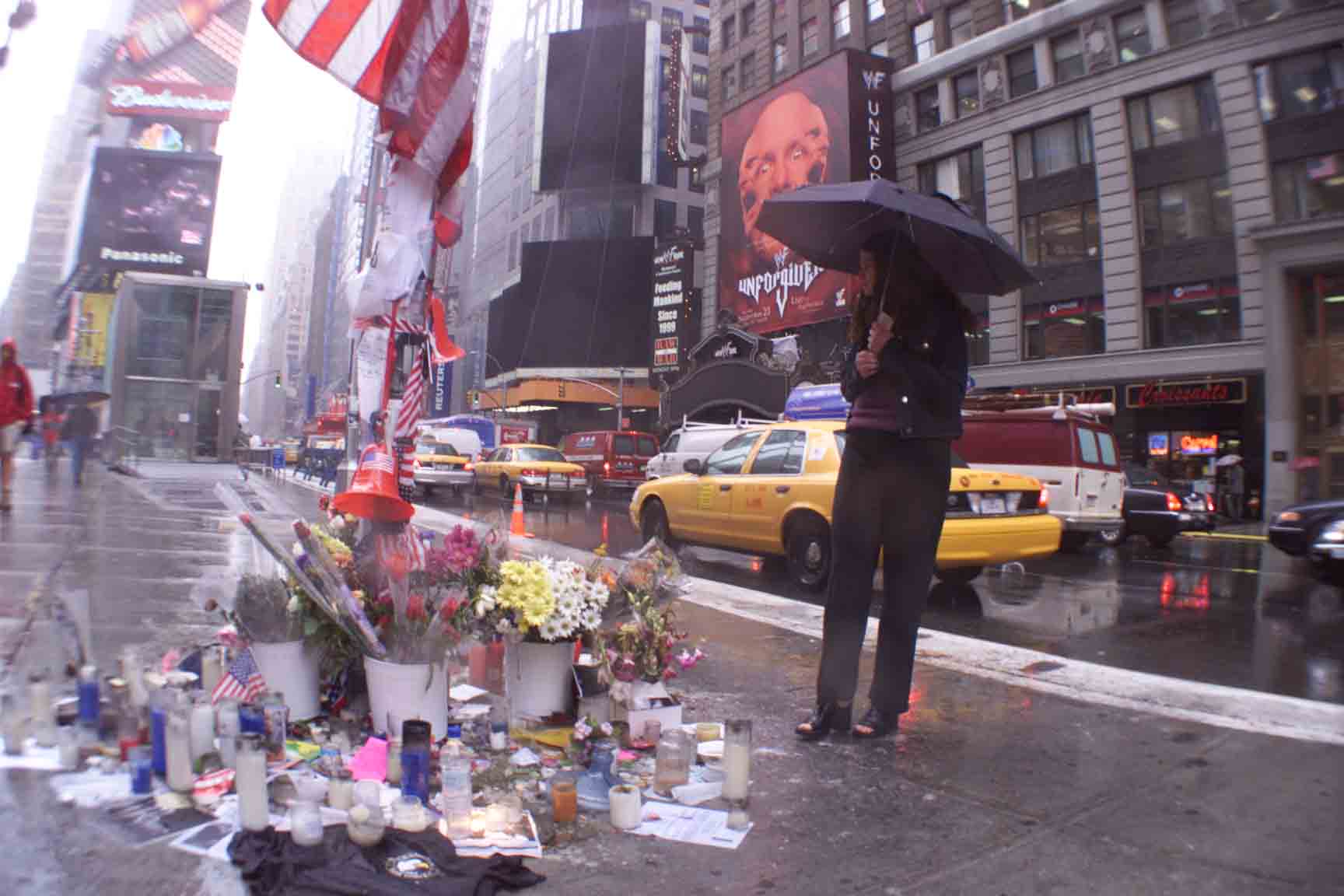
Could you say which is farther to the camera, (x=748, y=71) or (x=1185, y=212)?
(x=748, y=71)

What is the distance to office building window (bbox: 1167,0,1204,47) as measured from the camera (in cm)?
2538

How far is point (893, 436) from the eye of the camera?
11.9ft

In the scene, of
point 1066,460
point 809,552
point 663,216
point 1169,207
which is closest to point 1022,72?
point 1169,207

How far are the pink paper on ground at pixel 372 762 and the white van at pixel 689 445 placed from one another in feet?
47.6

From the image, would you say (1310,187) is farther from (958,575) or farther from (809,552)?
(809,552)

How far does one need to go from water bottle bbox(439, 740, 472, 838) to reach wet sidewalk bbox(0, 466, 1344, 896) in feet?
0.89

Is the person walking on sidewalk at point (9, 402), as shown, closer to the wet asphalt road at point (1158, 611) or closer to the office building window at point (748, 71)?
the wet asphalt road at point (1158, 611)

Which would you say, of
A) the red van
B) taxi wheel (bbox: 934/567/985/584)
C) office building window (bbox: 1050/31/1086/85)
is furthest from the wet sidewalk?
office building window (bbox: 1050/31/1086/85)

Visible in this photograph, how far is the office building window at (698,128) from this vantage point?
2603 inches

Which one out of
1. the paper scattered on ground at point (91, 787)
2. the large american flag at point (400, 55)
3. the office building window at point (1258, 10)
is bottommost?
the paper scattered on ground at point (91, 787)

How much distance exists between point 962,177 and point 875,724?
31510 mm

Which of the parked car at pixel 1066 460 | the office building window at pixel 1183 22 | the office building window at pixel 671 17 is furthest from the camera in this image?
the office building window at pixel 671 17

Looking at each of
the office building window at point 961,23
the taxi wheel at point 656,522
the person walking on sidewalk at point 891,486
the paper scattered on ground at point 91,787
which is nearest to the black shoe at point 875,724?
the person walking on sidewalk at point 891,486

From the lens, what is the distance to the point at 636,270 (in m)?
64.6
